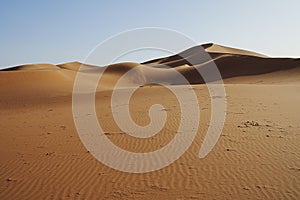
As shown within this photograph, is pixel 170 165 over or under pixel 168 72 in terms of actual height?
over

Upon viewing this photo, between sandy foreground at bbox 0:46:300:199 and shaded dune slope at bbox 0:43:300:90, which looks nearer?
sandy foreground at bbox 0:46:300:199

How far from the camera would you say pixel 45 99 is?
74.3 ft

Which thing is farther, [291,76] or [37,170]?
[291,76]

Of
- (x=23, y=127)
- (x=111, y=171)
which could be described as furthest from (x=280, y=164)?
(x=23, y=127)

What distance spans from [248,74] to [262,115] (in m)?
26.3

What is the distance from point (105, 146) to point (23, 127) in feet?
16.9

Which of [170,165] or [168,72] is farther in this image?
[168,72]

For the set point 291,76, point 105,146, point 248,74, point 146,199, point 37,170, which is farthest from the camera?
point 248,74

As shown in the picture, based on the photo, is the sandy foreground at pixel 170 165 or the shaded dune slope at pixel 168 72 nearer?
the sandy foreground at pixel 170 165

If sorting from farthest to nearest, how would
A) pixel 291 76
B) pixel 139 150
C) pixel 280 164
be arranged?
pixel 291 76
pixel 139 150
pixel 280 164

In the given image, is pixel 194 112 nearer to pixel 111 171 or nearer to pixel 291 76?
pixel 111 171

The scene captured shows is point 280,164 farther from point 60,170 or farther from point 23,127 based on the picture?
point 23,127

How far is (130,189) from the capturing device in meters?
5.39

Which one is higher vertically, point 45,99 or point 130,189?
point 130,189
